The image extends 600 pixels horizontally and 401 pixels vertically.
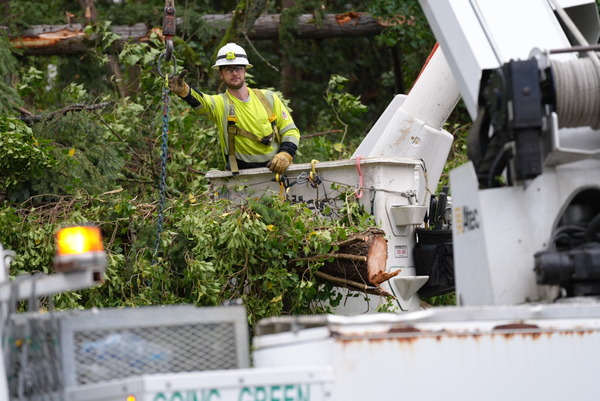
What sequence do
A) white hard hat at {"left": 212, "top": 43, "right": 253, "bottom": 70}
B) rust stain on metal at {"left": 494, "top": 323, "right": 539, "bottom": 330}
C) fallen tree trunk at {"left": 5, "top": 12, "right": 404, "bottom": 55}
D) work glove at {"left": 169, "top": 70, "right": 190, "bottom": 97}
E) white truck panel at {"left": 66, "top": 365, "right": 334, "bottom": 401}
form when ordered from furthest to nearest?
fallen tree trunk at {"left": 5, "top": 12, "right": 404, "bottom": 55}, white hard hat at {"left": 212, "top": 43, "right": 253, "bottom": 70}, work glove at {"left": 169, "top": 70, "right": 190, "bottom": 97}, rust stain on metal at {"left": 494, "top": 323, "right": 539, "bottom": 330}, white truck panel at {"left": 66, "top": 365, "right": 334, "bottom": 401}

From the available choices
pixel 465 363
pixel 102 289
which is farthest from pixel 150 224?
pixel 465 363

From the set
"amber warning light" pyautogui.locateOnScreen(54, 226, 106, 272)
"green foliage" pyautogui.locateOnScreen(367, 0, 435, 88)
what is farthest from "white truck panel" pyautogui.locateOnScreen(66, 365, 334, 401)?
"green foliage" pyautogui.locateOnScreen(367, 0, 435, 88)

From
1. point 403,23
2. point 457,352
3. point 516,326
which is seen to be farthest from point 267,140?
point 403,23

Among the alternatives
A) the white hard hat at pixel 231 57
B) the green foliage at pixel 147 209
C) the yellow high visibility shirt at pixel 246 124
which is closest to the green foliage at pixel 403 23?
the green foliage at pixel 147 209

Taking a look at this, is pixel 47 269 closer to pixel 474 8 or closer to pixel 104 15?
pixel 474 8

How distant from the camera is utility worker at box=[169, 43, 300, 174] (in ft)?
27.0

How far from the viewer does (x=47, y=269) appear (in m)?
7.23

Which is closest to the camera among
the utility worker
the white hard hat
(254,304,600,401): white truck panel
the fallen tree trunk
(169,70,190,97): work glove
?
(254,304,600,401): white truck panel

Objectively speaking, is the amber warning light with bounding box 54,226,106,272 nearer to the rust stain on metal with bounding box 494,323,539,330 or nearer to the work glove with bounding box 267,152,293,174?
the rust stain on metal with bounding box 494,323,539,330

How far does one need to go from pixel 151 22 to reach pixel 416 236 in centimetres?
649

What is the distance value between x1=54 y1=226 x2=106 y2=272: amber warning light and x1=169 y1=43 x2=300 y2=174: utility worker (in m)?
4.61

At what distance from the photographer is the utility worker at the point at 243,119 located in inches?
324

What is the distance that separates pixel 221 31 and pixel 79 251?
9873mm

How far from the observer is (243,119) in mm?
8312
